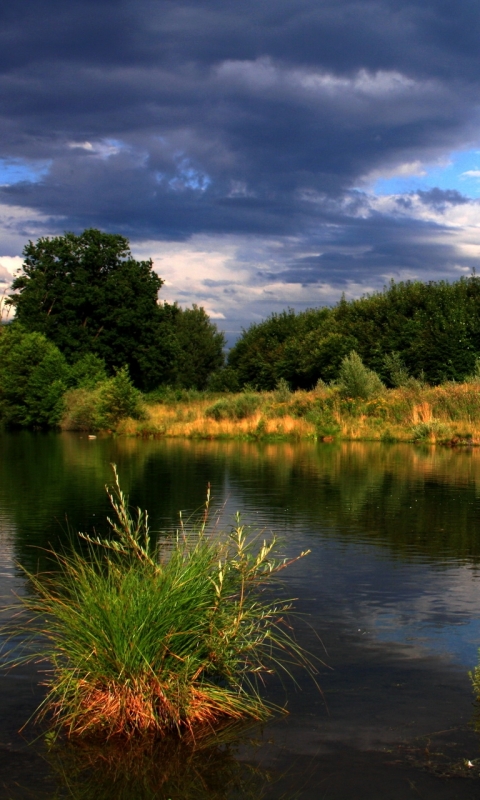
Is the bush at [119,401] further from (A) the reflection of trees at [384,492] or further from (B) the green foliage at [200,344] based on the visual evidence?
(B) the green foliage at [200,344]

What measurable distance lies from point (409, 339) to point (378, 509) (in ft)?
116

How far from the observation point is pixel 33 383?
51812mm

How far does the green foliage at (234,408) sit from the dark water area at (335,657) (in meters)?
21.8

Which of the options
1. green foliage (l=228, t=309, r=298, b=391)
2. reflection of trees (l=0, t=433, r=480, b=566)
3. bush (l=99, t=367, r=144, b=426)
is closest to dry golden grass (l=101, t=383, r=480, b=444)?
bush (l=99, t=367, r=144, b=426)

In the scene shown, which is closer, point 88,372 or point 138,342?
point 88,372

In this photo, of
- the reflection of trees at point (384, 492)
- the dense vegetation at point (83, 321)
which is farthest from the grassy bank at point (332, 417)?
the dense vegetation at point (83, 321)

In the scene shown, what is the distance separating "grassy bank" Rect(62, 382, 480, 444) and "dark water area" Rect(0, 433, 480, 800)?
49.5 ft

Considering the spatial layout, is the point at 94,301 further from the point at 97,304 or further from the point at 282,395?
the point at 282,395

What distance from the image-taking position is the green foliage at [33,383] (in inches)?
2010

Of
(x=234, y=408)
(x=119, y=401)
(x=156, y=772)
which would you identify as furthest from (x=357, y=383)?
(x=156, y=772)

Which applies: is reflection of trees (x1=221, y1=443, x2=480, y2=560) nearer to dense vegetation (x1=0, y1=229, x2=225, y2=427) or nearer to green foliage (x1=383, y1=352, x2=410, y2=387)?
green foliage (x1=383, y1=352, x2=410, y2=387)

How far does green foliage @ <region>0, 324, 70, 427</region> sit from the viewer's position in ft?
168

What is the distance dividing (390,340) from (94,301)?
65.8 feet

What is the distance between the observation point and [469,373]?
43.6 metres
